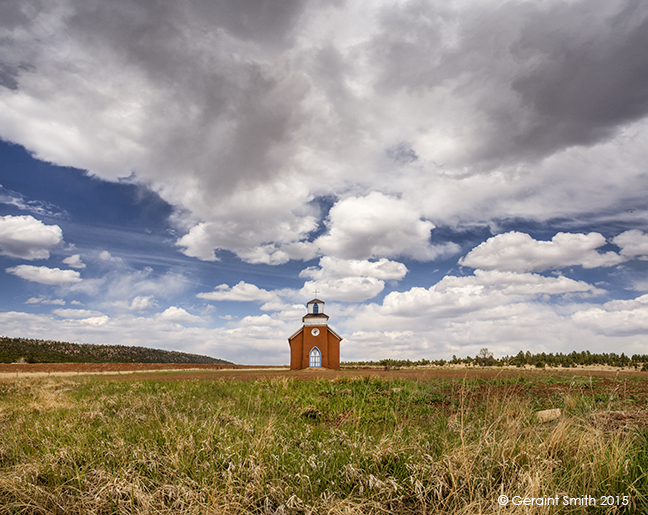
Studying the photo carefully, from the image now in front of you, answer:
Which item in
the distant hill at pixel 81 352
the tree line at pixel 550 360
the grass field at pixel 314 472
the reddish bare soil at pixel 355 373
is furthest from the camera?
the distant hill at pixel 81 352

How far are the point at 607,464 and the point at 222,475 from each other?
4.47 meters

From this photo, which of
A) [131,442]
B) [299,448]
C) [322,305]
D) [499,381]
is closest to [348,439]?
[299,448]

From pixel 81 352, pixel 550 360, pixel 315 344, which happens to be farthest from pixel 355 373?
pixel 81 352

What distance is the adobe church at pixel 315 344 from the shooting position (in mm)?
37969

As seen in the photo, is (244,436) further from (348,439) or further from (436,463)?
(436,463)

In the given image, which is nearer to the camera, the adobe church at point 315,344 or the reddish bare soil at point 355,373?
the reddish bare soil at point 355,373

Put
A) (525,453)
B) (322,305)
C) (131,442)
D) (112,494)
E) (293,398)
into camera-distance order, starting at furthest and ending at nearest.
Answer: (322,305), (293,398), (131,442), (525,453), (112,494)

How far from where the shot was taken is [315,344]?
125ft

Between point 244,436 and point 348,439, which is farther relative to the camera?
point 244,436

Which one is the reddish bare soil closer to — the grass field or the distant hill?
the grass field

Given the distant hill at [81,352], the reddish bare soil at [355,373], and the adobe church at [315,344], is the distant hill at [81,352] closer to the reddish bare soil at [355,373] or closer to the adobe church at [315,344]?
the adobe church at [315,344]

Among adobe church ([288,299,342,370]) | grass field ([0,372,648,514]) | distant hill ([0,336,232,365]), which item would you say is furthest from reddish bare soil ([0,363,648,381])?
distant hill ([0,336,232,365])

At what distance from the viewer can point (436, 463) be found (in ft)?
13.0

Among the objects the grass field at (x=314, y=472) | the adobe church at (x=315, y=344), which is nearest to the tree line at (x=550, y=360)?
the adobe church at (x=315, y=344)
